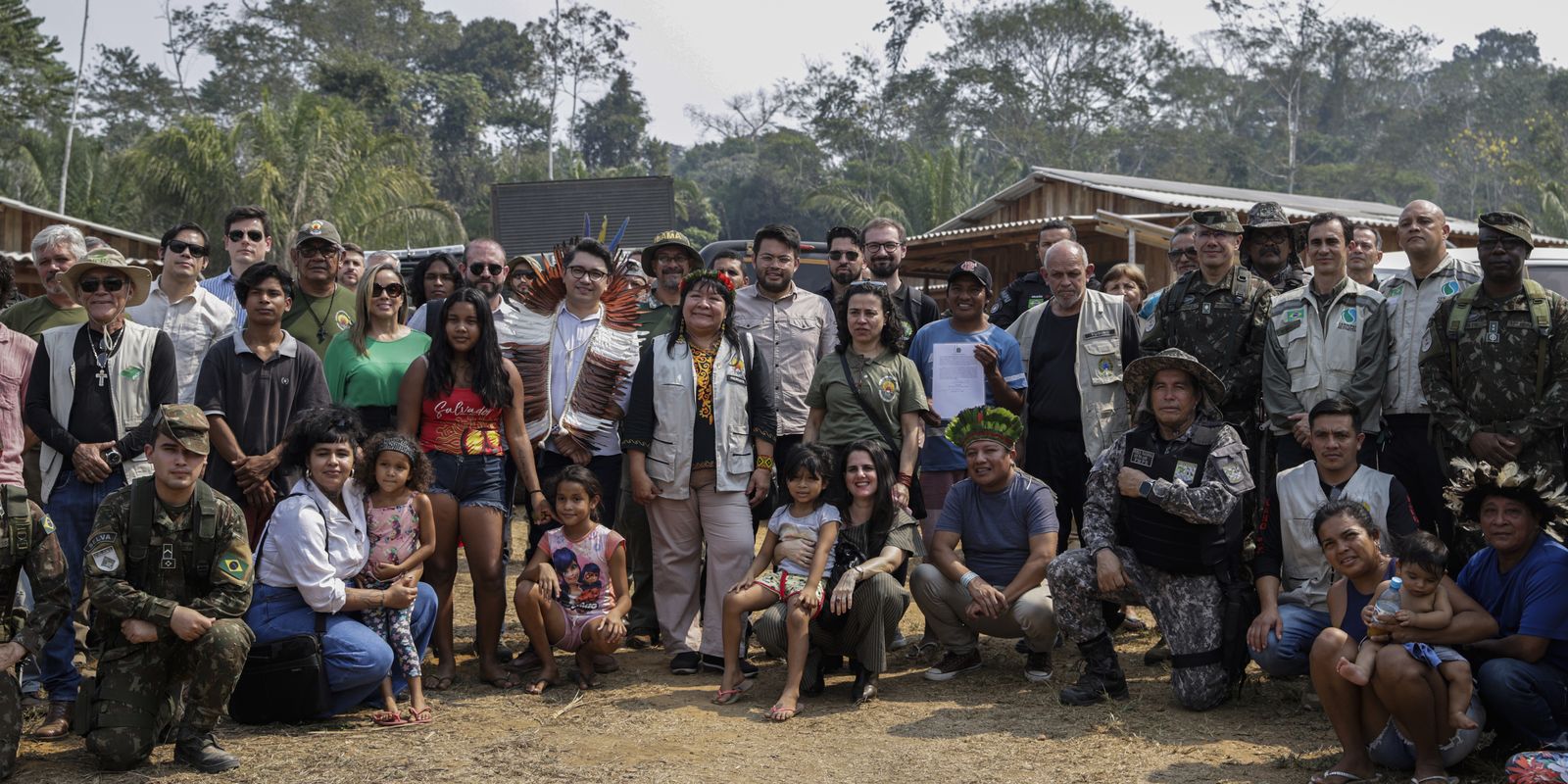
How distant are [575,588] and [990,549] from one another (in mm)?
2011

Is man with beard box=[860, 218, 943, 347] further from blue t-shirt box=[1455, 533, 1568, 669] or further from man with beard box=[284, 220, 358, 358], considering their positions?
blue t-shirt box=[1455, 533, 1568, 669]

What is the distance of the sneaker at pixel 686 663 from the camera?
22.4 feet

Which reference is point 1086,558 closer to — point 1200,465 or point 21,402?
point 1200,465

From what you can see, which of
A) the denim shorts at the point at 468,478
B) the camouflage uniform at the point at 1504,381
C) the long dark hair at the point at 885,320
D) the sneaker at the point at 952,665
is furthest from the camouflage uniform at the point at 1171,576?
the denim shorts at the point at 468,478

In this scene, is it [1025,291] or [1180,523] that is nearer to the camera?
[1180,523]

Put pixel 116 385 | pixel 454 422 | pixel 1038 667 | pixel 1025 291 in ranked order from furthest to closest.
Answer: pixel 1025 291 → pixel 1038 667 → pixel 454 422 → pixel 116 385

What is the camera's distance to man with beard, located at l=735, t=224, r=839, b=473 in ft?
24.2

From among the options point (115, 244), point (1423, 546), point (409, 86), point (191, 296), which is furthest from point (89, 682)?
point (409, 86)

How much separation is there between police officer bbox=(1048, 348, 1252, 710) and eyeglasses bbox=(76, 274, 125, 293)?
440 centimetres

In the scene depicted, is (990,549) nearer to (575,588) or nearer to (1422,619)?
(575,588)

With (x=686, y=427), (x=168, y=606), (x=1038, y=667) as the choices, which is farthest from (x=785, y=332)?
(x=168, y=606)

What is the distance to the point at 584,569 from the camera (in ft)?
21.7

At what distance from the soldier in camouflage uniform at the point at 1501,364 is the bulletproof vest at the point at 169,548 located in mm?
5292

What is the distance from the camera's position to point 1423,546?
502 centimetres
